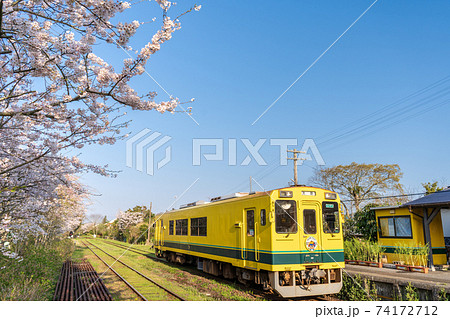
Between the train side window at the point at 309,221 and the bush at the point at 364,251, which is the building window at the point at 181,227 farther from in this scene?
the bush at the point at 364,251

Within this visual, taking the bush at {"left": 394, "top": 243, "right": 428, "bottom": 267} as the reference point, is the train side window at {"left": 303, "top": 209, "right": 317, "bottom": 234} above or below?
above

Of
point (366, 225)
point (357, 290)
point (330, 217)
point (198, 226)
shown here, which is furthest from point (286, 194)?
point (366, 225)

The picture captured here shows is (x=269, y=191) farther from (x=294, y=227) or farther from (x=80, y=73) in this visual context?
(x=80, y=73)

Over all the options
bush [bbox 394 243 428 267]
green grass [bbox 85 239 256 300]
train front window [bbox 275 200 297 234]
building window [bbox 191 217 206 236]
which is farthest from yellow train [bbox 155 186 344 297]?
bush [bbox 394 243 428 267]

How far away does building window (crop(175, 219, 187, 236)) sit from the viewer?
14.1 meters

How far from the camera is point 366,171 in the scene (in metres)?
29.1

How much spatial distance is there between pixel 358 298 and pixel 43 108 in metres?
8.35

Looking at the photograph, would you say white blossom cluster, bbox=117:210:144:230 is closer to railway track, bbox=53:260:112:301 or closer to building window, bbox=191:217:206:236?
railway track, bbox=53:260:112:301

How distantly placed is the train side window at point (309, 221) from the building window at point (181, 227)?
6885mm

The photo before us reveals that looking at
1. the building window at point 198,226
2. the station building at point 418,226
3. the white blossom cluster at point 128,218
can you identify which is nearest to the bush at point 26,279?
the building window at point 198,226

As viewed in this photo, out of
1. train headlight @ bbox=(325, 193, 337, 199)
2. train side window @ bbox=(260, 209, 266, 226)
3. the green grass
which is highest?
train headlight @ bbox=(325, 193, 337, 199)

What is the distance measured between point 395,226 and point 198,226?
26.9ft

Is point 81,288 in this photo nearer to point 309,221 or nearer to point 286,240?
point 286,240

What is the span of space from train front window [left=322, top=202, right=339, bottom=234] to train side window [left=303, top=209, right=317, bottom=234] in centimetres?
32
